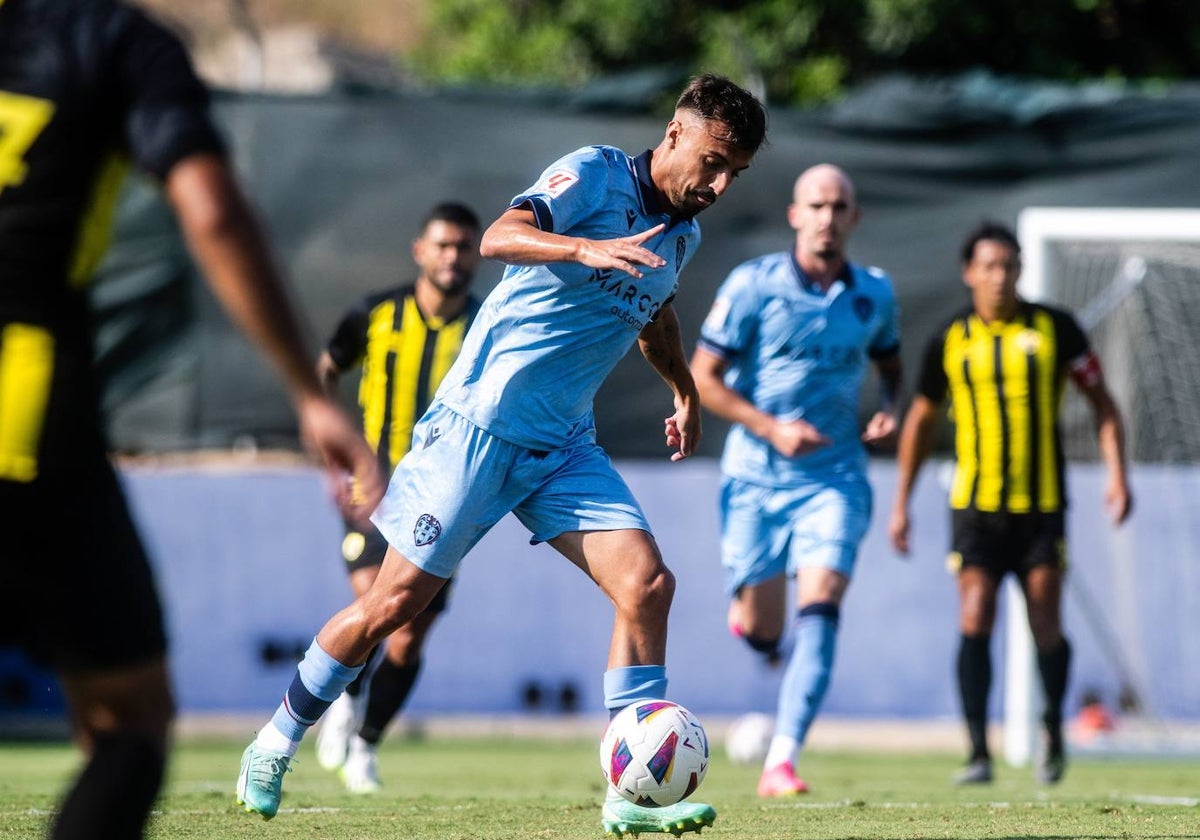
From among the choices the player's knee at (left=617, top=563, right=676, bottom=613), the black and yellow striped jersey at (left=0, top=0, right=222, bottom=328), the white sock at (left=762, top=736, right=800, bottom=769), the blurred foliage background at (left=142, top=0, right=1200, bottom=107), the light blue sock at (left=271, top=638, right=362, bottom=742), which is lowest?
the white sock at (left=762, top=736, right=800, bottom=769)

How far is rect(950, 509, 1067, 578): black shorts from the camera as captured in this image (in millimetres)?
8516

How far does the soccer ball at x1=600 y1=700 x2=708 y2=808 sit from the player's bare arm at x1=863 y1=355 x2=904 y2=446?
9.43 ft

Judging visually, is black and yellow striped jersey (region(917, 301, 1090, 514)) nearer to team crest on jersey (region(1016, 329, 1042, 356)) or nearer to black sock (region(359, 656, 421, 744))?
team crest on jersey (region(1016, 329, 1042, 356))

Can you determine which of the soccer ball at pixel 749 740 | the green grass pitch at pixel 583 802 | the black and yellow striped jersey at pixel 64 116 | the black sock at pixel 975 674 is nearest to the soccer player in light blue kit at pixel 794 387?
the green grass pitch at pixel 583 802

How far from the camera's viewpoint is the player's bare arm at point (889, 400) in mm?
7729

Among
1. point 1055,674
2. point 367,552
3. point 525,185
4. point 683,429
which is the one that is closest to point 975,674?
point 1055,674

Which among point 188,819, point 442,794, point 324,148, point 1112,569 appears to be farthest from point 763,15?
point 188,819

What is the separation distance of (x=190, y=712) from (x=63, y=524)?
30.2 feet

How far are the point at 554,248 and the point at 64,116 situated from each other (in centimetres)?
188

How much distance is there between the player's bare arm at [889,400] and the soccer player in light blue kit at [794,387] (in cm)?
2

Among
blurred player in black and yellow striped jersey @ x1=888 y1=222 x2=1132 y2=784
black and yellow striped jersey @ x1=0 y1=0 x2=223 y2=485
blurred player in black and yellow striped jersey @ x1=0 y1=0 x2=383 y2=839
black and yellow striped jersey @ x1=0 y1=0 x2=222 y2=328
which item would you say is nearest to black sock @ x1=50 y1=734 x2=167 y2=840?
blurred player in black and yellow striped jersey @ x1=0 y1=0 x2=383 y2=839

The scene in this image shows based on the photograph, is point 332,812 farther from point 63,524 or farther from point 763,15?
point 763,15

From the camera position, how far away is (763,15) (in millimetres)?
17094

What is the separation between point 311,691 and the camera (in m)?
5.32
